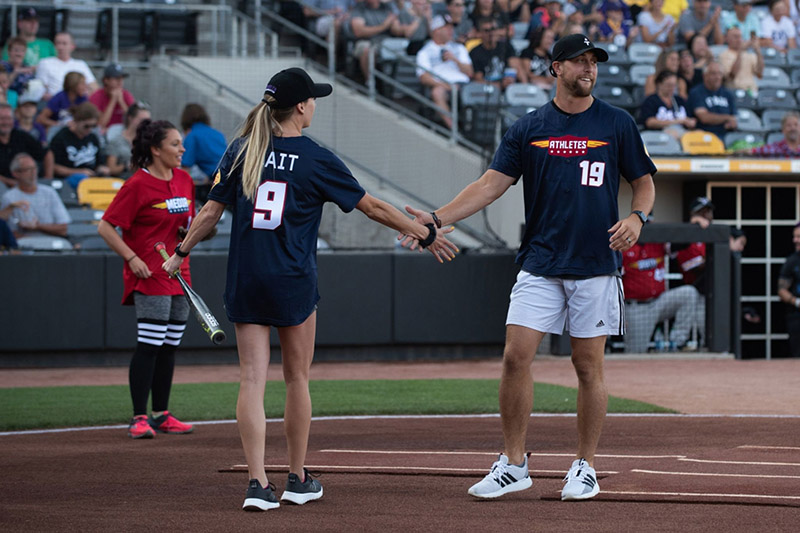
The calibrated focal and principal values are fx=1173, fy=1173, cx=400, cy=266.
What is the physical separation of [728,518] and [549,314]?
52.2 inches

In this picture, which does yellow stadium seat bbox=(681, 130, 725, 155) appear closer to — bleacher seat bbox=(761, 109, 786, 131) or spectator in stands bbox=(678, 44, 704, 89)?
spectator in stands bbox=(678, 44, 704, 89)

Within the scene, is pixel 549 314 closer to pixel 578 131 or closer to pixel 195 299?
pixel 578 131

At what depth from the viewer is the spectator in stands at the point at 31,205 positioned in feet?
45.4

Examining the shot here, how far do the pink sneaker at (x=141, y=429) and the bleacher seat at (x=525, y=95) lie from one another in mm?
10281

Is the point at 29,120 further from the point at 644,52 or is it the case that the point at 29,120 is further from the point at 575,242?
the point at 575,242

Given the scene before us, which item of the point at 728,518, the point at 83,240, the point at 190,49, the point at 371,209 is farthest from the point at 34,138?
the point at 728,518

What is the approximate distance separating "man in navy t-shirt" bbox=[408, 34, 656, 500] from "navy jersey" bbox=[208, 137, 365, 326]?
1.04 m

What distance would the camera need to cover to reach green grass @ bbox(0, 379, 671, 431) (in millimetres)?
9500

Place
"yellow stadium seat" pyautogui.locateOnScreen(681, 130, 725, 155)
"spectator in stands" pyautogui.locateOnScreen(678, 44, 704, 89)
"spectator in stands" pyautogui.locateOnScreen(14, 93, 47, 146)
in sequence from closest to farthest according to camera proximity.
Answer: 1. "spectator in stands" pyautogui.locateOnScreen(14, 93, 47, 146)
2. "yellow stadium seat" pyautogui.locateOnScreen(681, 130, 725, 155)
3. "spectator in stands" pyautogui.locateOnScreen(678, 44, 704, 89)

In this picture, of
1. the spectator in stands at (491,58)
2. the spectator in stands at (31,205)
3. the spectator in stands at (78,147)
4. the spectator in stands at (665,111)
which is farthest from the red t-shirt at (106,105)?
the spectator in stands at (665,111)

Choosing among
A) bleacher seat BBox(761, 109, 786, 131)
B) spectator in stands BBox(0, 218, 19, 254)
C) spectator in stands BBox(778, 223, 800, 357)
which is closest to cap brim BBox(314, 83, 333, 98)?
spectator in stands BBox(0, 218, 19, 254)

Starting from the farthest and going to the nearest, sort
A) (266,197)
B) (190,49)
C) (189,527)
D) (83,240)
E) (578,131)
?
(190,49) → (83,240) → (578,131) → (266,197) → (189,527)

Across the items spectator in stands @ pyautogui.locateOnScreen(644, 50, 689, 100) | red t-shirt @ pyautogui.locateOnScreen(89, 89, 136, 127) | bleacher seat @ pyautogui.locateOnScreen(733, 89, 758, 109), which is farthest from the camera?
bleacher seat @ pyautogui.locateOnScreen(733, 89, 758, 109)

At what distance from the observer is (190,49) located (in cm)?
1856
